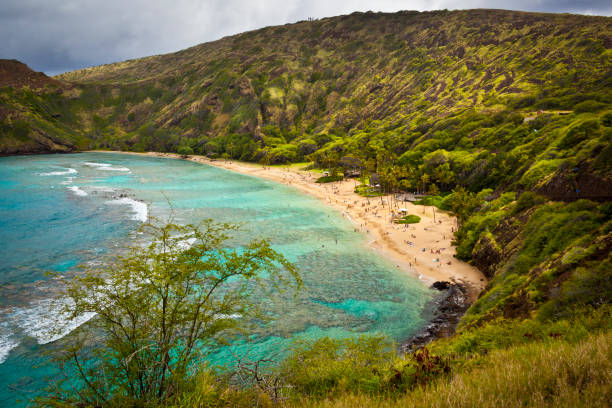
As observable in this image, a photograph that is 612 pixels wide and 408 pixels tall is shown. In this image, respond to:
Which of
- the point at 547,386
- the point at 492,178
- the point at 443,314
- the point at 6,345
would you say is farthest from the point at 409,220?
the point at 6,345

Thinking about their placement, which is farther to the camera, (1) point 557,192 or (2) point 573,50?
(2) point 573,50

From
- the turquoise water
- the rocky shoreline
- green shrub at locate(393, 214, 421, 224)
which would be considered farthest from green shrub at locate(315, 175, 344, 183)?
the rocky shoreline

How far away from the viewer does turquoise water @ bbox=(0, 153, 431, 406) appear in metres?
26.8

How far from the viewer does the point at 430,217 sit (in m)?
61.9

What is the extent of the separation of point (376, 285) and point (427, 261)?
416 inches

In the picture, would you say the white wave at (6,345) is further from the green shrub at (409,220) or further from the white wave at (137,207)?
the green shrub at (409,220)

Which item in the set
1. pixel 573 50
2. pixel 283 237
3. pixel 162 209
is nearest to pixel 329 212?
pixel 283 237

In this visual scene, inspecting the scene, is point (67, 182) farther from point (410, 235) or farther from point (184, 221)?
point (410, 235)

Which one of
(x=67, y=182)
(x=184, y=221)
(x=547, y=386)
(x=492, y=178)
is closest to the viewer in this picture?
(x=547, y=386)

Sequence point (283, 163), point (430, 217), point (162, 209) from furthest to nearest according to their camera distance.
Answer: point (283, 163)
point (162, 209)
point (430, 217)

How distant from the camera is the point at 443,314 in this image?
102 feet

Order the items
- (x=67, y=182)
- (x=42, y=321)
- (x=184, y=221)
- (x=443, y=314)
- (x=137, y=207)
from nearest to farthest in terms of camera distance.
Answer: (x=42, y=321) < (x=443, y=314) < (x=184, y=221) < (x=137, y=207) < (x=67, y=182)

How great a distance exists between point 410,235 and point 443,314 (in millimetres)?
22795

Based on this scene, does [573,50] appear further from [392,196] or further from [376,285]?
[376,285]
